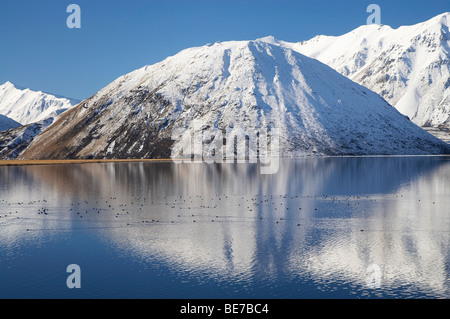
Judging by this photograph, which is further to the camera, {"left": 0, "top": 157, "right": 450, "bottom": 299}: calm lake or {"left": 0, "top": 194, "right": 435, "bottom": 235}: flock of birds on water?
{"left": 0, "top": 194, "right": 435, "bottom": 235}: flock of birds on water

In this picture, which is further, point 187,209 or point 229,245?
point 187,209

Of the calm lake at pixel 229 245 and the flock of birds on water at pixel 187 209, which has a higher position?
the flock of birds on water at pixel 187 209

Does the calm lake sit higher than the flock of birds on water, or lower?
lower

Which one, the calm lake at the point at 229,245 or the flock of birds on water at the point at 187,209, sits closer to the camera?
the calm lake at the point at 229,245

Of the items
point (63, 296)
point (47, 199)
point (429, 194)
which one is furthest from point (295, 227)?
point (47, 199)
